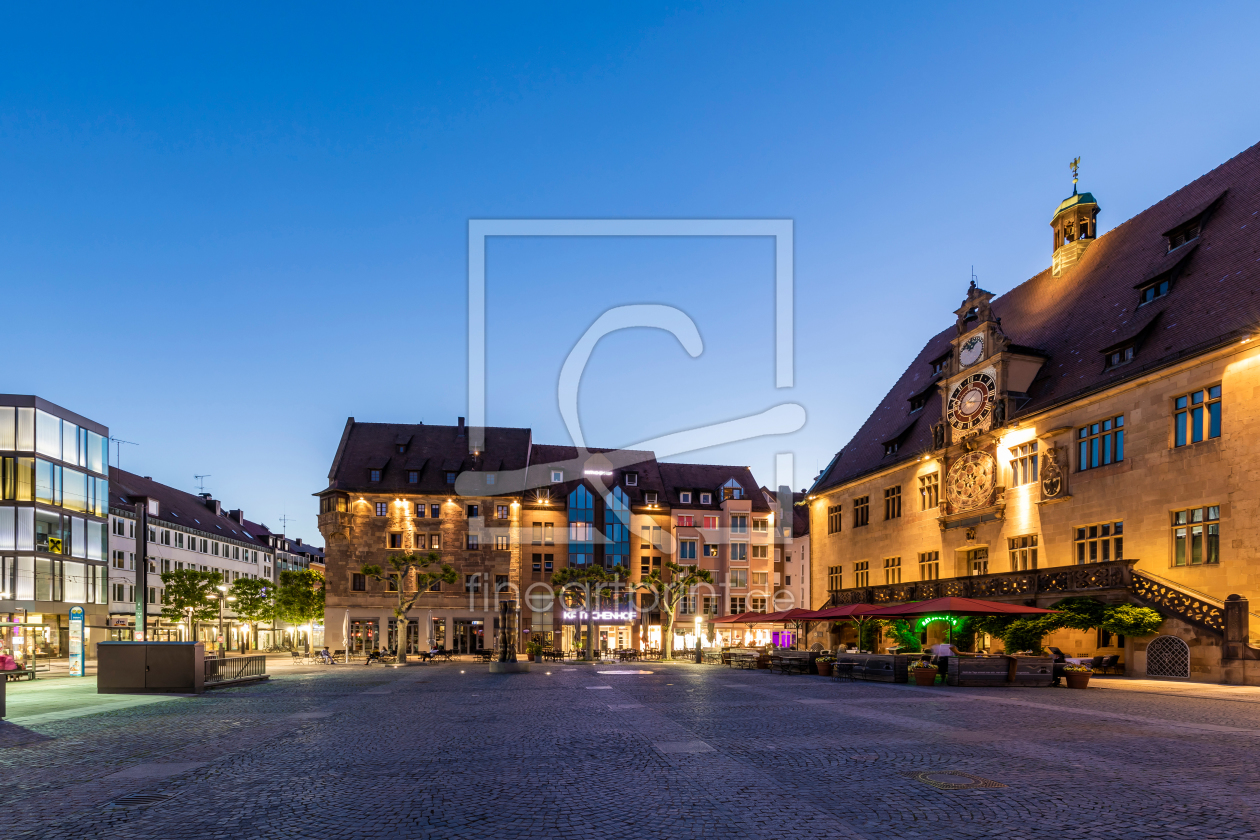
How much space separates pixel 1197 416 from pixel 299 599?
73.6 m

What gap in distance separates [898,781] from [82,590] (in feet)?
234

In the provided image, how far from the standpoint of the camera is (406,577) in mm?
79812

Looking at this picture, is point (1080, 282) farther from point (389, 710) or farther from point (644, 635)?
point (644, 635)

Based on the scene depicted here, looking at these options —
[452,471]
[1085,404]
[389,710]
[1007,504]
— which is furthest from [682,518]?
[389,710]

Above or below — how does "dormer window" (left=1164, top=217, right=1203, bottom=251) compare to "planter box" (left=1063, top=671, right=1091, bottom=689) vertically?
above

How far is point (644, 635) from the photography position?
8325 centimetres

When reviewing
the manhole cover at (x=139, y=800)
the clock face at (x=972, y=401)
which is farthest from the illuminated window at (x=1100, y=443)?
the manhole cover at (x=139, y=800)

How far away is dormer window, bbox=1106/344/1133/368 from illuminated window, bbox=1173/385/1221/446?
10.7 ft

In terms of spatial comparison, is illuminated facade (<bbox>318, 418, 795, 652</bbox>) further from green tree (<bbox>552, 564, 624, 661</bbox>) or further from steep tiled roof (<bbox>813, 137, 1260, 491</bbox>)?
steep tiled roof (<bbox>813, 137, 1260, 491</bbox>)

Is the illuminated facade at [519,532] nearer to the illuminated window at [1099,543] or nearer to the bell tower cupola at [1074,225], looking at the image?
the bell tower cupola at [1074,225]

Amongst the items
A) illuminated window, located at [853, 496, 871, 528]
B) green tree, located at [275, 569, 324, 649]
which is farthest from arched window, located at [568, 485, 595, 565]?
illuminated window, located at [853, 496, 871, 528]

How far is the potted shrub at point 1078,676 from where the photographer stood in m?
28.0

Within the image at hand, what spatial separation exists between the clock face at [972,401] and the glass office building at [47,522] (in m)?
51.8

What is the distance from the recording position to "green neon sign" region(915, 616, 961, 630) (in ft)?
129
